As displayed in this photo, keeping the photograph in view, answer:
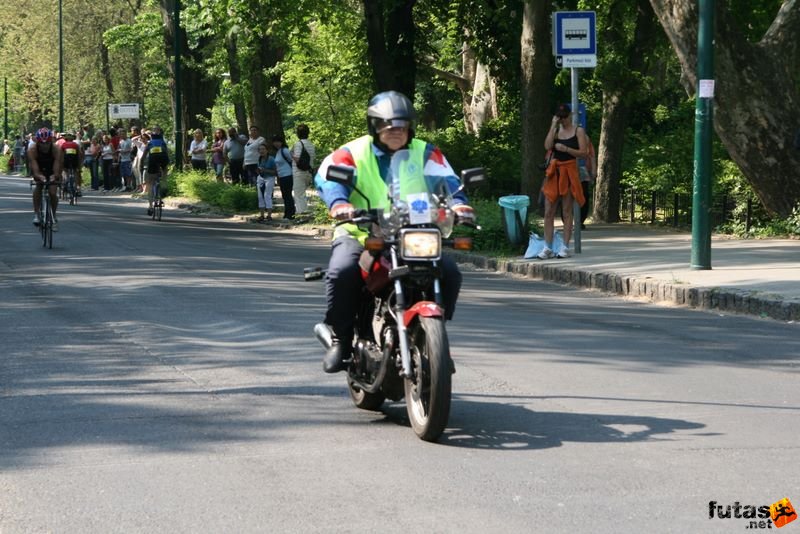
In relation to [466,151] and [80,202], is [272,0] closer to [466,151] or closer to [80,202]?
[466,151]

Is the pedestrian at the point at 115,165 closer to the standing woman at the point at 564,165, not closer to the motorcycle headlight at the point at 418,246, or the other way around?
the standing woman at the point at 564,165

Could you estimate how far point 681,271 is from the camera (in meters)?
16.3

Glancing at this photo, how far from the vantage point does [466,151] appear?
32.8 metres

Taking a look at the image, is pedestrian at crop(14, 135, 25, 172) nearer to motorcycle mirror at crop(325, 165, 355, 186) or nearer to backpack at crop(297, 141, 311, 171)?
backpack at crop(297, 141, 311, 171)

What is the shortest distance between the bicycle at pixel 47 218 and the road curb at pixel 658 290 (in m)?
6.44

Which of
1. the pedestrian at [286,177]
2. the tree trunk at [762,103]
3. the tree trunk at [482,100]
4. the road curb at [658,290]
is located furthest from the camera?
the tree trunk at [482,100]

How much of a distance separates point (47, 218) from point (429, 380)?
14.8 m

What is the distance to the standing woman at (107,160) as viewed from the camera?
46.8m

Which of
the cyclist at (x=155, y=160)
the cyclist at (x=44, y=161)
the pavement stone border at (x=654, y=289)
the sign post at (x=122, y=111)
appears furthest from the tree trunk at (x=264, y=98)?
the pavement stone border at (x=654, y=289)

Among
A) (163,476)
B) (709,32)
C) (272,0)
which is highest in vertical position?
(272,0)

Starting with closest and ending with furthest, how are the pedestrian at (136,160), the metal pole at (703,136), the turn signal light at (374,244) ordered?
the turn signal light at (374,244) < the metal pole at (703,136) < the pedestrian at (136,160)

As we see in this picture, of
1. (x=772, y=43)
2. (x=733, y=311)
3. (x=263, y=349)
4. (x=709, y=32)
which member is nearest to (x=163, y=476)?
(x=263, y=349)

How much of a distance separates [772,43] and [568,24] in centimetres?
384

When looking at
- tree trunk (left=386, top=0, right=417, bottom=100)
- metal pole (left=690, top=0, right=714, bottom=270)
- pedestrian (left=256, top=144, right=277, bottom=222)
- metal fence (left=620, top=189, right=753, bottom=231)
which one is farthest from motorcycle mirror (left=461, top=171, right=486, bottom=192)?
tree trunk (left=386, top=0, right=417, bottom=100)
